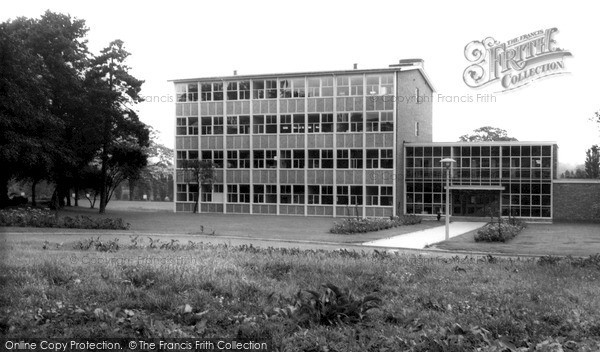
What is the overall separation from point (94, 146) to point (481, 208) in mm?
33610

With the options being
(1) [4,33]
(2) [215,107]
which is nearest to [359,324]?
(1) [4,33]

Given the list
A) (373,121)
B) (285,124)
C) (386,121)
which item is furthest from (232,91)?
(386,121)

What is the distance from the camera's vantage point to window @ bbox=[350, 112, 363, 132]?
178ft

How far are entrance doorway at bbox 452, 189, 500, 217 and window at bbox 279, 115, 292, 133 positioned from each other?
52.4 ft

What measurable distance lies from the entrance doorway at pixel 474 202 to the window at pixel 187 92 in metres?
26.7

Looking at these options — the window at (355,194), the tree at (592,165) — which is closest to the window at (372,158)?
the window at (355,194)

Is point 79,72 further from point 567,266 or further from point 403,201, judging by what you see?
point 567,266

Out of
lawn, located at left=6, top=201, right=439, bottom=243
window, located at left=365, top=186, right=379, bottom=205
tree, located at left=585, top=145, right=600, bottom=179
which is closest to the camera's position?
lawn, located at left=6, top=201, right=439, bottom=243

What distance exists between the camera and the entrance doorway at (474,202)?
52.8 meters

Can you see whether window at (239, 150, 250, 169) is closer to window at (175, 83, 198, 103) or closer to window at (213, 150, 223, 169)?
window at (213, 150, 223, 169)

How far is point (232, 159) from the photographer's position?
58.5 meters

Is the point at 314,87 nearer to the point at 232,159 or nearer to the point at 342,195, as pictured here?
the point at 342,195

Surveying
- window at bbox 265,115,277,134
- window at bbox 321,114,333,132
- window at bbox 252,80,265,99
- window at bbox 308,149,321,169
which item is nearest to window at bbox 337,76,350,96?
window at bbox 321,114,333,132

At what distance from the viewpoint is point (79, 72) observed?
161 ft
